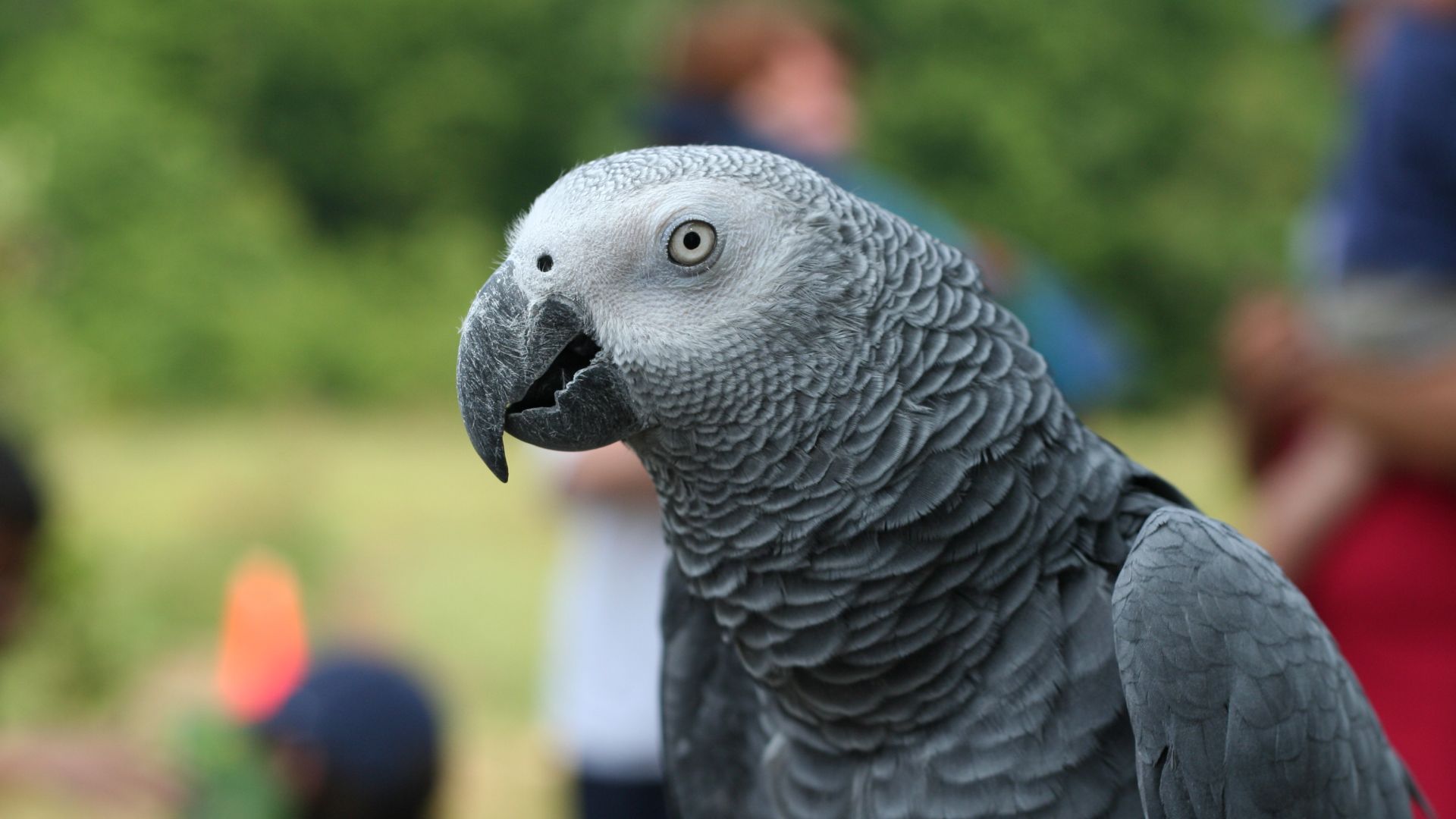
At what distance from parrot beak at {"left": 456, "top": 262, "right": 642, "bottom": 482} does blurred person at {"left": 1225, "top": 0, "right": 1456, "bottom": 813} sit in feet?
3.85

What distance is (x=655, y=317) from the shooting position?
84 centimetres

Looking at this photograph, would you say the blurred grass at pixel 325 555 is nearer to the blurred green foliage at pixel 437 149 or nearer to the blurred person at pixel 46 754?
the blurred green foliage at pixel 437 149

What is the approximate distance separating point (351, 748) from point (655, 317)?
1.11m

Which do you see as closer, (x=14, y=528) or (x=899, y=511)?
(x=899, y=511)

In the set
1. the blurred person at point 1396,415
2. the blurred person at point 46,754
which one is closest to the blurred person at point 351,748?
the blurred person at point 46,754

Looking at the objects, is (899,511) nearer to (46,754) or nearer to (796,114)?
(796,114)

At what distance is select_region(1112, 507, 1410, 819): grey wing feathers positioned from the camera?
2.64 feet

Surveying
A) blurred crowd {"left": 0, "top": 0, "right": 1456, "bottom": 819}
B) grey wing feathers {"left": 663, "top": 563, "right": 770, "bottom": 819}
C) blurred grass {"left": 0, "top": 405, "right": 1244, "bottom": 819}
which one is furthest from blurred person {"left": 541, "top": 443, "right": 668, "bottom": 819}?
blurred grass {"left": 0, "top": 405, "right": 1244, "bottom": 819}

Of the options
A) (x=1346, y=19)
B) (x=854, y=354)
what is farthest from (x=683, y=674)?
(x=1346, y=19)

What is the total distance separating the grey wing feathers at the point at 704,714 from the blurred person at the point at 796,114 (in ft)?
2.70

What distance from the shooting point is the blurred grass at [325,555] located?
287 centimetres

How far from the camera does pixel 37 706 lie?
270 cm

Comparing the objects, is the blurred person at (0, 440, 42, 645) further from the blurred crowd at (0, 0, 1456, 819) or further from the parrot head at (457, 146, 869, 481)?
the parrot head at (457, 146, 869, 481)

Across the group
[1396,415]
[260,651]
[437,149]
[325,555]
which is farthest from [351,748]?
[437,149]
